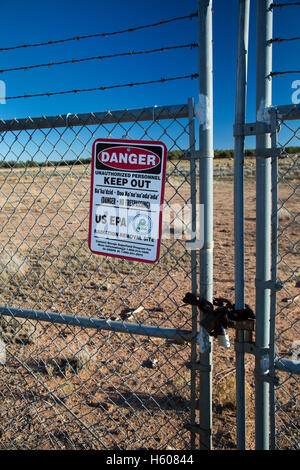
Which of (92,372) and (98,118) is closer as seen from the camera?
(98,118)

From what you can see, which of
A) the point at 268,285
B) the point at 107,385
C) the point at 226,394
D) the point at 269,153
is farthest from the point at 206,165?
the point at 107,385

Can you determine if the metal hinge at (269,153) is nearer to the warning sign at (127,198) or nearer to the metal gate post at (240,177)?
the metal gate post at (240,177)

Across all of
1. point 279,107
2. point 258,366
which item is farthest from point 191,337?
point 279,107

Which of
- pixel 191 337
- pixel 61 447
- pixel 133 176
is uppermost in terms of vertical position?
pixel 133 176

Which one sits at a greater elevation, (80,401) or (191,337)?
(191,337)

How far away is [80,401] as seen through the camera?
3.39 m

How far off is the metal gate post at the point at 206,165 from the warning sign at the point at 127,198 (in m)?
0.21

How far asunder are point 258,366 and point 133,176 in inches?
46.6

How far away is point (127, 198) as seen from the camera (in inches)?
79.1

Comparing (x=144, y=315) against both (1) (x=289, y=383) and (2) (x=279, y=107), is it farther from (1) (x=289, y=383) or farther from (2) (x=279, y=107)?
(2) (x=279, y=107)

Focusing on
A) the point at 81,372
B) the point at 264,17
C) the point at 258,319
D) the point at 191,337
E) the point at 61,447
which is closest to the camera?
the point at 264,17

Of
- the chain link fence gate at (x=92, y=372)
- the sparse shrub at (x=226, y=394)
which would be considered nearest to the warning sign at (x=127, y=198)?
the chain link fence gate at (x=92, y=372)

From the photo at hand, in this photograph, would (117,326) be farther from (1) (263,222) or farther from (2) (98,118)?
(2) (98,118)

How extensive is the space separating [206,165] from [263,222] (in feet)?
1.31
